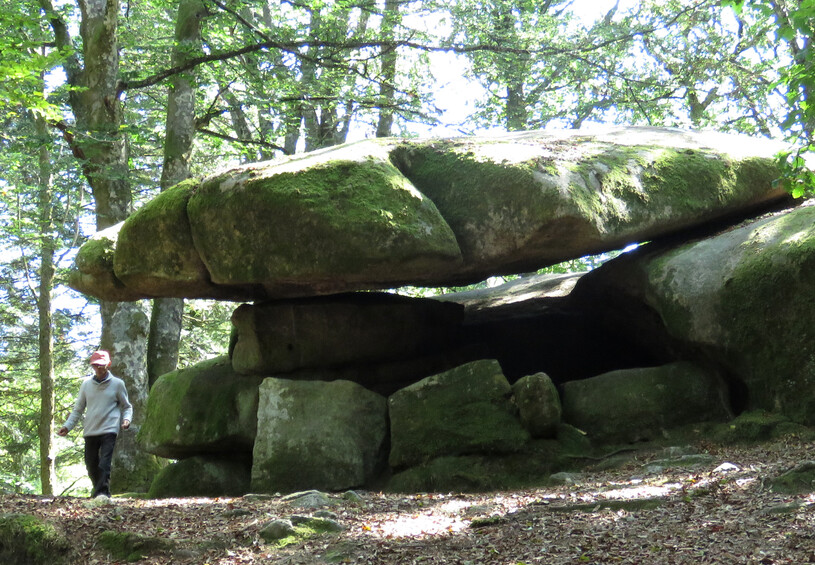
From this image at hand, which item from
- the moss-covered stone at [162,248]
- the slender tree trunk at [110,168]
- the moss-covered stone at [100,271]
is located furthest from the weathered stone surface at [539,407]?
the slender tree trunk at [110,168]

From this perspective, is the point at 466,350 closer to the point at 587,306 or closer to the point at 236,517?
the point at 587,306

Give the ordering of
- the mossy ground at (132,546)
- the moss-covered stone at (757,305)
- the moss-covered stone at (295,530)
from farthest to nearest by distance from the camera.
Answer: the moss-covered stone at (757,305), the moss-covered stone at (295,530), the mossy ground at (132,546)

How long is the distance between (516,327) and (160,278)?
512cm

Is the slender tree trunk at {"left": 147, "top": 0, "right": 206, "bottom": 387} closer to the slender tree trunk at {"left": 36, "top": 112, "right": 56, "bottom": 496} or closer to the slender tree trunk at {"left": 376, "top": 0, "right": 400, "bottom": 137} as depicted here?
the slender tree trunk at {"left": 36, "top": 112, "right": 56, "bottom": 496}

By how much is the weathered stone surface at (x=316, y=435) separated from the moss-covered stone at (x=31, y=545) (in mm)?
3144

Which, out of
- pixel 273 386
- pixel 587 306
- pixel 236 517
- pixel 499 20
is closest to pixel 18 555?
pixel 236 517

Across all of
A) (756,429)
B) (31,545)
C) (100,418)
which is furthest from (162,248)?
(756,429)

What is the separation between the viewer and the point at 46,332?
16.0m

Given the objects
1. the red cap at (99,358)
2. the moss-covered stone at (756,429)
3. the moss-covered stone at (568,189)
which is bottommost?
the moss-covered stone at (756,429)

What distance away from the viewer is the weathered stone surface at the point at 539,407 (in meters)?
7.74

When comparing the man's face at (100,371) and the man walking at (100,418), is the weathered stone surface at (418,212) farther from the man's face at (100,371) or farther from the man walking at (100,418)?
the man walking at (100,418)

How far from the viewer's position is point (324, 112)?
63.7 feet

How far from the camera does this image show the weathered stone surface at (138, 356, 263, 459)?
30.5 ft

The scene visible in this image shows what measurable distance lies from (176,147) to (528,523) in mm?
10737
